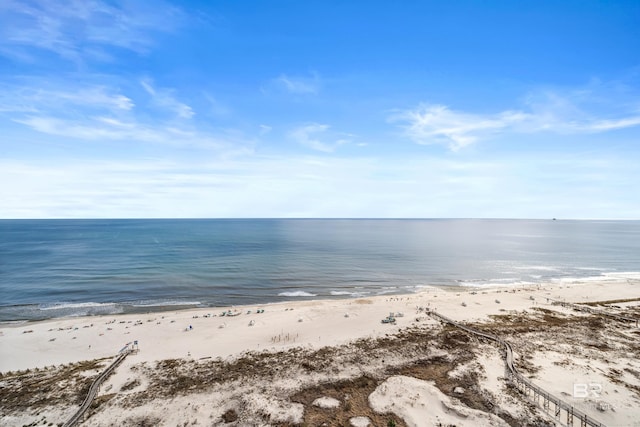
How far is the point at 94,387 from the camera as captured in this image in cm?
2162

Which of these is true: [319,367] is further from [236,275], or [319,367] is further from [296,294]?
[236,275]

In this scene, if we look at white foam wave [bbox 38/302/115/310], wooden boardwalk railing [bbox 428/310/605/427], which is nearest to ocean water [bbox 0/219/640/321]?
white foam wave [bbox 38/302/115/310]

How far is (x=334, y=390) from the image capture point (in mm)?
21672

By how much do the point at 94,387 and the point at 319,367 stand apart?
17.4 metres

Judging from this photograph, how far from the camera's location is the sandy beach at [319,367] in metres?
19.3

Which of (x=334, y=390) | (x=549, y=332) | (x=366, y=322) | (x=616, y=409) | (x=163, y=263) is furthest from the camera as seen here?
(x=163, y=263)

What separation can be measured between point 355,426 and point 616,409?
18.1 m

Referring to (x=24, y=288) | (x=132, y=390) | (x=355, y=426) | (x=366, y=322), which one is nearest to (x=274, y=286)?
(x=366, y=322)

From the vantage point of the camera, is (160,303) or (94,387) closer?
(94,387)

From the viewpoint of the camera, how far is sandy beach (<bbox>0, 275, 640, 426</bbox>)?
1933 cm

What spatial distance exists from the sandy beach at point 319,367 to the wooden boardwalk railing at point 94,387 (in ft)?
1.68

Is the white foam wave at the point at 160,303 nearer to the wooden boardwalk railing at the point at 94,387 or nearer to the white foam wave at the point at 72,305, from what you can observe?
the white foam wave at the point at 72,305

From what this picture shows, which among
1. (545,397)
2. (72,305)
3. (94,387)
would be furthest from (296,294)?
(545,397)

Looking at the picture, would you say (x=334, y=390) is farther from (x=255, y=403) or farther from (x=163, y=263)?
(x=163, y=263)
